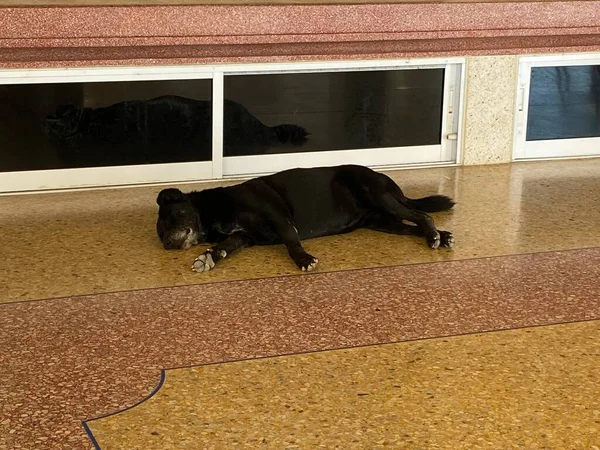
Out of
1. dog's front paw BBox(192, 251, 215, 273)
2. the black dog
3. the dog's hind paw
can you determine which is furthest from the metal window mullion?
the dog's hind paw

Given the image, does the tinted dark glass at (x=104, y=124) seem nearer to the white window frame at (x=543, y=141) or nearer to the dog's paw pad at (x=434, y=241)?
the dog's paw pad at (x=434, y=241)

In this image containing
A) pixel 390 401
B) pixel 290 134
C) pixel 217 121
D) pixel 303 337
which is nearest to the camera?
pixel 390 401

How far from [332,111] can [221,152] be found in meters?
0.60

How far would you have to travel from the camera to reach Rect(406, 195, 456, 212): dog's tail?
416 centimetres

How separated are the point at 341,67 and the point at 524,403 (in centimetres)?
255

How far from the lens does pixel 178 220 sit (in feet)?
12.3

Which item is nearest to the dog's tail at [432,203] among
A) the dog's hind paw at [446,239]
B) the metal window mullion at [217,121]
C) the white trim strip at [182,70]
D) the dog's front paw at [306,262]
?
the dog's hind paw at [446,239]

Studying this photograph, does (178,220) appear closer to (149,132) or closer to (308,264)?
(308,264)

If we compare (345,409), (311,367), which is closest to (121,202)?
(311,367)

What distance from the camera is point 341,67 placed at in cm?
480

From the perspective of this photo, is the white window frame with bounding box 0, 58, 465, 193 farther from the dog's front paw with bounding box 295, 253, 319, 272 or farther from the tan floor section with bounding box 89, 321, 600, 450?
the tan floor section with bounding box 89, 321, 600, 450

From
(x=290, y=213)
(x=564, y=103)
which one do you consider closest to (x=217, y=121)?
(x=290, y=213)

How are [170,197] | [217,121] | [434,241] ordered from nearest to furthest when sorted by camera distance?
[170,197] < [434,241] < [217,121]

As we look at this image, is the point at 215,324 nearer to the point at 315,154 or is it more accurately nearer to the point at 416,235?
→ the point at 416,235
